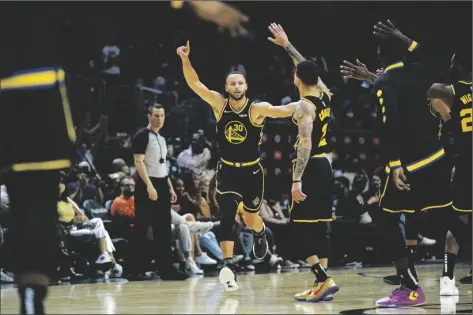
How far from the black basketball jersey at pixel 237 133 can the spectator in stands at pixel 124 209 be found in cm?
303

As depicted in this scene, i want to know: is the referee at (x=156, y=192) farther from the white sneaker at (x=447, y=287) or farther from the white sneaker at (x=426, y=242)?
the white sneaker at (x=426, y=242)

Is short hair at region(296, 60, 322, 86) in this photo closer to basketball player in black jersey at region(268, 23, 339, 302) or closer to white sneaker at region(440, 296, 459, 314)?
basketball player in black jersey at region(268, 23, 339, 302)

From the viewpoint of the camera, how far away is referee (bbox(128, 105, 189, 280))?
9.77 m

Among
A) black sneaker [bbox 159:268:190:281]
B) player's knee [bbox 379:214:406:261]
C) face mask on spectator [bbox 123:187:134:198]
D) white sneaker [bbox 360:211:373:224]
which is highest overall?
face mask on spectator [bbox 123:187:134:198]

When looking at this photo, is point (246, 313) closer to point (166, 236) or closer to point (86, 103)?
point (166, 236)

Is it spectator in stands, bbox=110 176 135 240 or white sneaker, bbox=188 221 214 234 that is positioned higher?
spectator in stands, bbox=110 176 135 240

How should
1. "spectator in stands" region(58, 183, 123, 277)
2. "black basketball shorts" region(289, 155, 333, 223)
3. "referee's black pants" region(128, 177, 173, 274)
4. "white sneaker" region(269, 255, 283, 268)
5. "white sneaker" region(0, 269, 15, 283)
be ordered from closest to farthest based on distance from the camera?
"black basketball shorts" region(289, 155, 333, 223)
"white sneaker" region(0, 269, 15, 283)
"referee's black pants" region(128, 177, 173, 274)
"spectator in stands" region(58, 183, 123, 277)
"white sneaker" region(269, 255, 283, 268)

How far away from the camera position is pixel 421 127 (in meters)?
6.75

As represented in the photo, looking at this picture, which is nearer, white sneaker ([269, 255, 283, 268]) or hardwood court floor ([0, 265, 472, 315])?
hardwood court floor ([0, 265, 472, 315])

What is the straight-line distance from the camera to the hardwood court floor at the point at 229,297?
6055mm

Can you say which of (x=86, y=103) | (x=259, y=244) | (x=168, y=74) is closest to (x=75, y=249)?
(x=259, y=244)

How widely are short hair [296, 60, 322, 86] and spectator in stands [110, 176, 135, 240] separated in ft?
14.4

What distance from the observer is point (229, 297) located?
716 centimetres

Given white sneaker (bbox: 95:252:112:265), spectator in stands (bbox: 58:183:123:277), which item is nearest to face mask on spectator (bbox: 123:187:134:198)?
spectator in stands (bbox: 58:183:123:277)
